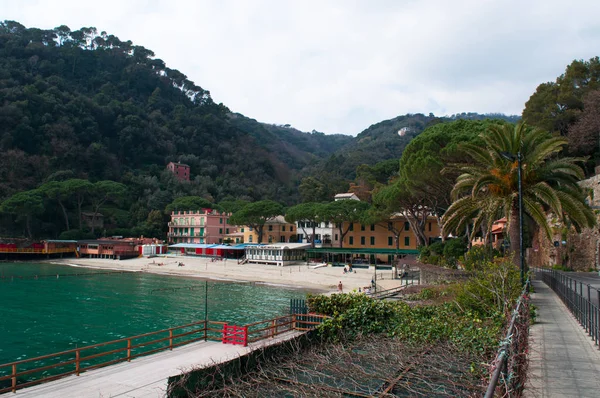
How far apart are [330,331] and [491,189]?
35.6 feet

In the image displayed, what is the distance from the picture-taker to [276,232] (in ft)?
240

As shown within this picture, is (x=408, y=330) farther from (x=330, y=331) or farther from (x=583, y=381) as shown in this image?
(x=583, y=381)

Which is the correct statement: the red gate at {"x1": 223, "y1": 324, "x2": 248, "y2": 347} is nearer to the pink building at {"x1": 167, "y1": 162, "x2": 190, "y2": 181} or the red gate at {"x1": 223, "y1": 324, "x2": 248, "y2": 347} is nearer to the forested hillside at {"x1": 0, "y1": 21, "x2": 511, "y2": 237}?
the forested hillside at {"x1": 0, "y1": 21, "x2": 511, "y2": 237}

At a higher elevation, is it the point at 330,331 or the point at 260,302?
the point at 330,331

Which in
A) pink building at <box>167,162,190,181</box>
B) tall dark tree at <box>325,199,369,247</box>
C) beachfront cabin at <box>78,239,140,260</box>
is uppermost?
pink building at <box>167,162,190,181</box>

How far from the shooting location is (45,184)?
259 feet

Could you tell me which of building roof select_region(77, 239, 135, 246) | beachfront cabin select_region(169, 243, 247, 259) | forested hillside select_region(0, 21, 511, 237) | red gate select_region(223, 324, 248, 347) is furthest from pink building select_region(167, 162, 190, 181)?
red gate select_region(223, 324, 248, 347)

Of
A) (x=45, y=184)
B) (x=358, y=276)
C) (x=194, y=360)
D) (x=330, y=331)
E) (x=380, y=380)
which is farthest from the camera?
(x=45, y=184)

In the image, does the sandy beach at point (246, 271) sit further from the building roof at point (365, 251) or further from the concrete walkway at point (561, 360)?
the concrete walkway at point (561, 360)

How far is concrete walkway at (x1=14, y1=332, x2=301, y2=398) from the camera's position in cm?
1157

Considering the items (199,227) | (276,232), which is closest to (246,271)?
(276,232)

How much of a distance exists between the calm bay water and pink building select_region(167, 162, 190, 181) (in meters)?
65.0

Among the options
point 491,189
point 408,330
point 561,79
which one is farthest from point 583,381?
point 561,79

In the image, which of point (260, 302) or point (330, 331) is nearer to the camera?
point (330, 331)
